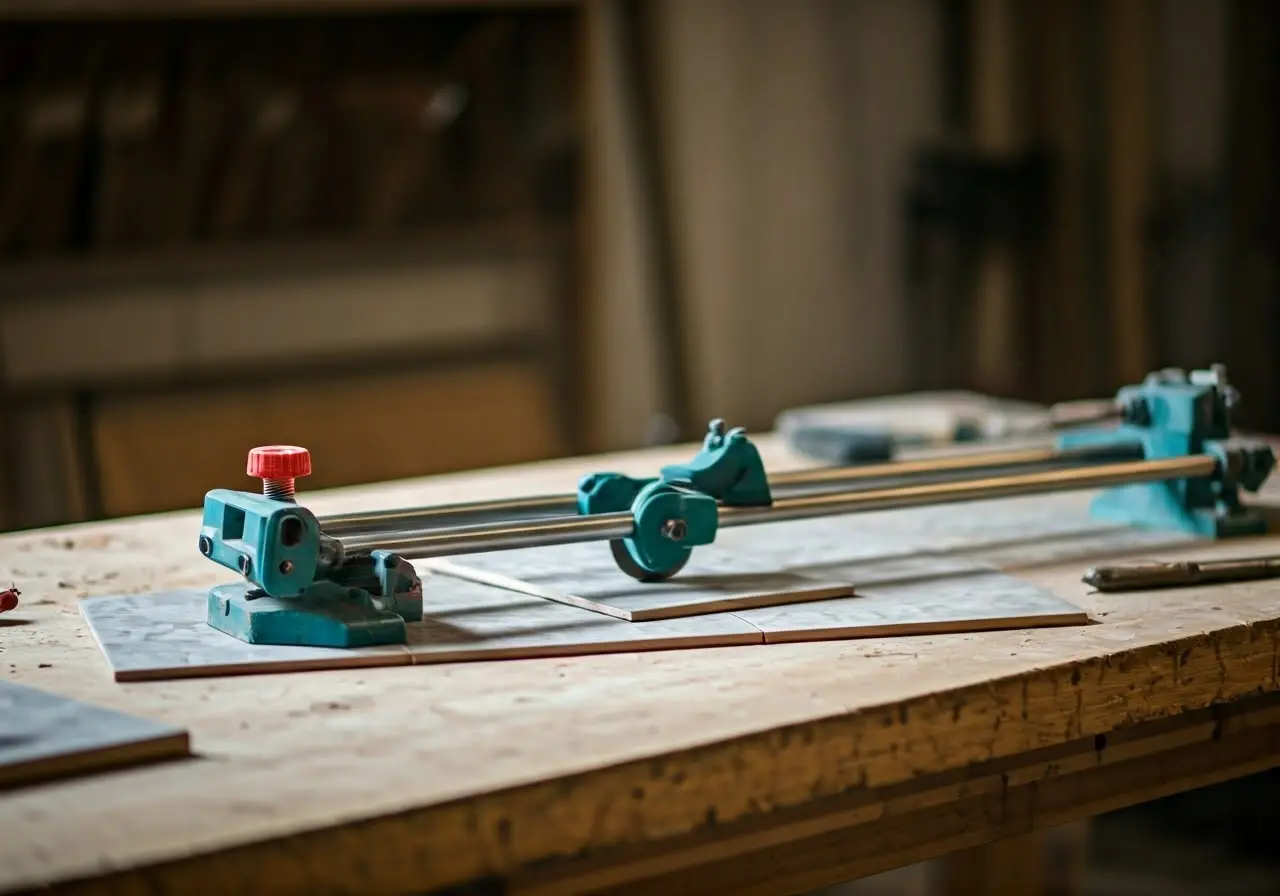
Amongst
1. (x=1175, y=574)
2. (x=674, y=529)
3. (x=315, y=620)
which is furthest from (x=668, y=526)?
(x=1175, y=574)

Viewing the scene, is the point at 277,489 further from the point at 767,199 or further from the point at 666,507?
the point at 767,199

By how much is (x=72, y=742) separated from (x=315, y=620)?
23 centimetres

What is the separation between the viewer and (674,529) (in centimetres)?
126

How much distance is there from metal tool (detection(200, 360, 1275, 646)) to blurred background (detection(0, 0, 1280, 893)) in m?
1.17

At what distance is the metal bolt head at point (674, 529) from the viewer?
1261mm

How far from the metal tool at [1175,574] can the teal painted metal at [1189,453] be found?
6.5 inches

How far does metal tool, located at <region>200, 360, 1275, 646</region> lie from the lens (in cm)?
112

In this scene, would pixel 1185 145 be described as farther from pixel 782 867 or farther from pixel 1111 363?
pixel 782 867

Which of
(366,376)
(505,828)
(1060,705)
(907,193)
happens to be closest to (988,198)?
(907,193)

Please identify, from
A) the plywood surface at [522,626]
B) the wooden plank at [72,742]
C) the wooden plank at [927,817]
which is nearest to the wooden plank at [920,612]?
the plywood surface at [522,626]

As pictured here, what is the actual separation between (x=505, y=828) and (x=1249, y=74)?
3.42 m

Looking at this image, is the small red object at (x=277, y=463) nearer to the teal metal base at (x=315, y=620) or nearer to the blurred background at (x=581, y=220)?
the teal metal base at (x=315, y=620)

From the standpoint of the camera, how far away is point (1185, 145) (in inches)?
168

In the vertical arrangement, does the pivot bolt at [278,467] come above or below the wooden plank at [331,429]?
above
